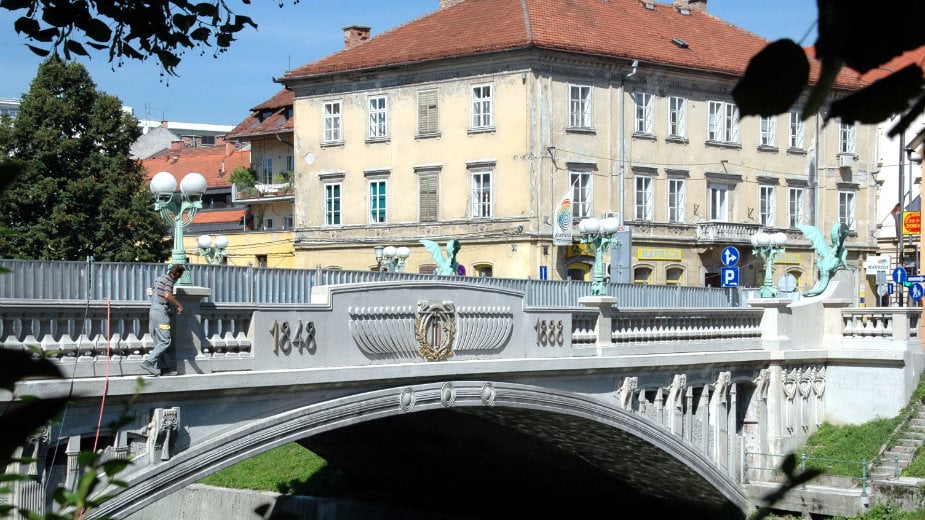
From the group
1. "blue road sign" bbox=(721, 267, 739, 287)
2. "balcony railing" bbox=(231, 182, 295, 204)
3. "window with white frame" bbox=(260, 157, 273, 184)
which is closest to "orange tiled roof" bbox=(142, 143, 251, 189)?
"window with white frame" bbox=(260, 157, 273, 184)

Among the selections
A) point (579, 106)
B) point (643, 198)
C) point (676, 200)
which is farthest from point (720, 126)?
point (579, 106)

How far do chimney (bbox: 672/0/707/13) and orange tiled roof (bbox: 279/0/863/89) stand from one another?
1618 millimetres

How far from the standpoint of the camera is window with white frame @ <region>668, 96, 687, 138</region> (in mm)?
45781

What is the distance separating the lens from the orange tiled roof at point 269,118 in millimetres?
57791

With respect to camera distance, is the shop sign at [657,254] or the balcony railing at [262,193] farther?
the balcony railing at [262,193]

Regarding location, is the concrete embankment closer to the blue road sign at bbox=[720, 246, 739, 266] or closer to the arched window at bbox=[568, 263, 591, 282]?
the blue road sign at bbox=[720, 246, 739, 266]

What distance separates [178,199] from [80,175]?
1028 inches

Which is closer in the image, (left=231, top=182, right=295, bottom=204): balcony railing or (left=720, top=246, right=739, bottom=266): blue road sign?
(left=720, top=246, right=739, bottom=266): blue road sign

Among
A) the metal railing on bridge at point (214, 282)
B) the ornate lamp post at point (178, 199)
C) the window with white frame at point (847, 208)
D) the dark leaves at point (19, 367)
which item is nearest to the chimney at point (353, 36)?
the window with white frame at point (847, 208)

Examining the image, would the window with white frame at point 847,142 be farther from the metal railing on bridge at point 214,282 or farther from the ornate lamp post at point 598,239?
the ornate lamp post at point 598,239

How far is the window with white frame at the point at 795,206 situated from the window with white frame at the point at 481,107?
1237cm

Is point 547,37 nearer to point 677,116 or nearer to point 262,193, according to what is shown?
point 677,116

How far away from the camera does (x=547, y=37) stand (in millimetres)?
42312

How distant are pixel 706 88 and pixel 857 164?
26.3 feet
